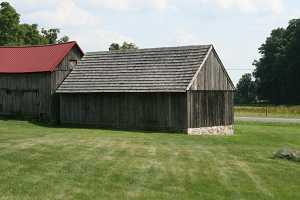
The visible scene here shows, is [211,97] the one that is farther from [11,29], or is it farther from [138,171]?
[11,29]

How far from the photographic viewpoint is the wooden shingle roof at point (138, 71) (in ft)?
121

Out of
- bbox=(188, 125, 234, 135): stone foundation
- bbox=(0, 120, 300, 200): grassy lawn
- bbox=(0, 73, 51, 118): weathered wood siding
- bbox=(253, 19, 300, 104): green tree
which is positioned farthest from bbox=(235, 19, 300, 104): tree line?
bbox=(0, 120, 300, 200): grassy lawn

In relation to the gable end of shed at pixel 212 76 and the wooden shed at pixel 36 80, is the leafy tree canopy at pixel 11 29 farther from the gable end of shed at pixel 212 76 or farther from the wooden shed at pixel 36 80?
the gable end of shed at pixel 212 76

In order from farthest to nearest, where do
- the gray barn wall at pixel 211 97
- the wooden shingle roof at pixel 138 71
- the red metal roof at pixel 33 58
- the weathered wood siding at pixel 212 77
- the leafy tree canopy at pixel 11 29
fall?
the leafy tree canopy at pixel 11 29, the red metal roof at pixel 33 58, the weathered wood siding at pixel 212 77, the wooden shingle roof at pixel 138 71, the gray barn wall at pixel 211 97

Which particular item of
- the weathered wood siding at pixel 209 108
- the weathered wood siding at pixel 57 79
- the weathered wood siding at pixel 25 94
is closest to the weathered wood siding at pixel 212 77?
the weathered wood siding at pixel 209 108

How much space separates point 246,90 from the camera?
128875 mm

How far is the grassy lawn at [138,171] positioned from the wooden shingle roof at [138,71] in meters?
10.2

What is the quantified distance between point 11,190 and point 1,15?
62451mm

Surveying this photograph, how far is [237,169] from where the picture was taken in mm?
19859

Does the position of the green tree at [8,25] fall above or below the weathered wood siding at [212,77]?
above

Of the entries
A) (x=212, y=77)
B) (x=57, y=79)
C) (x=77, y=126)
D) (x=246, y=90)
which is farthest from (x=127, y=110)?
(x=246, y=90)

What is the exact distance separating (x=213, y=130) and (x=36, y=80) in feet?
43.8

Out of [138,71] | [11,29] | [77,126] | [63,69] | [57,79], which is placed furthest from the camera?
[11,29]

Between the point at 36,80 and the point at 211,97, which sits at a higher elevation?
the point at 36,80
